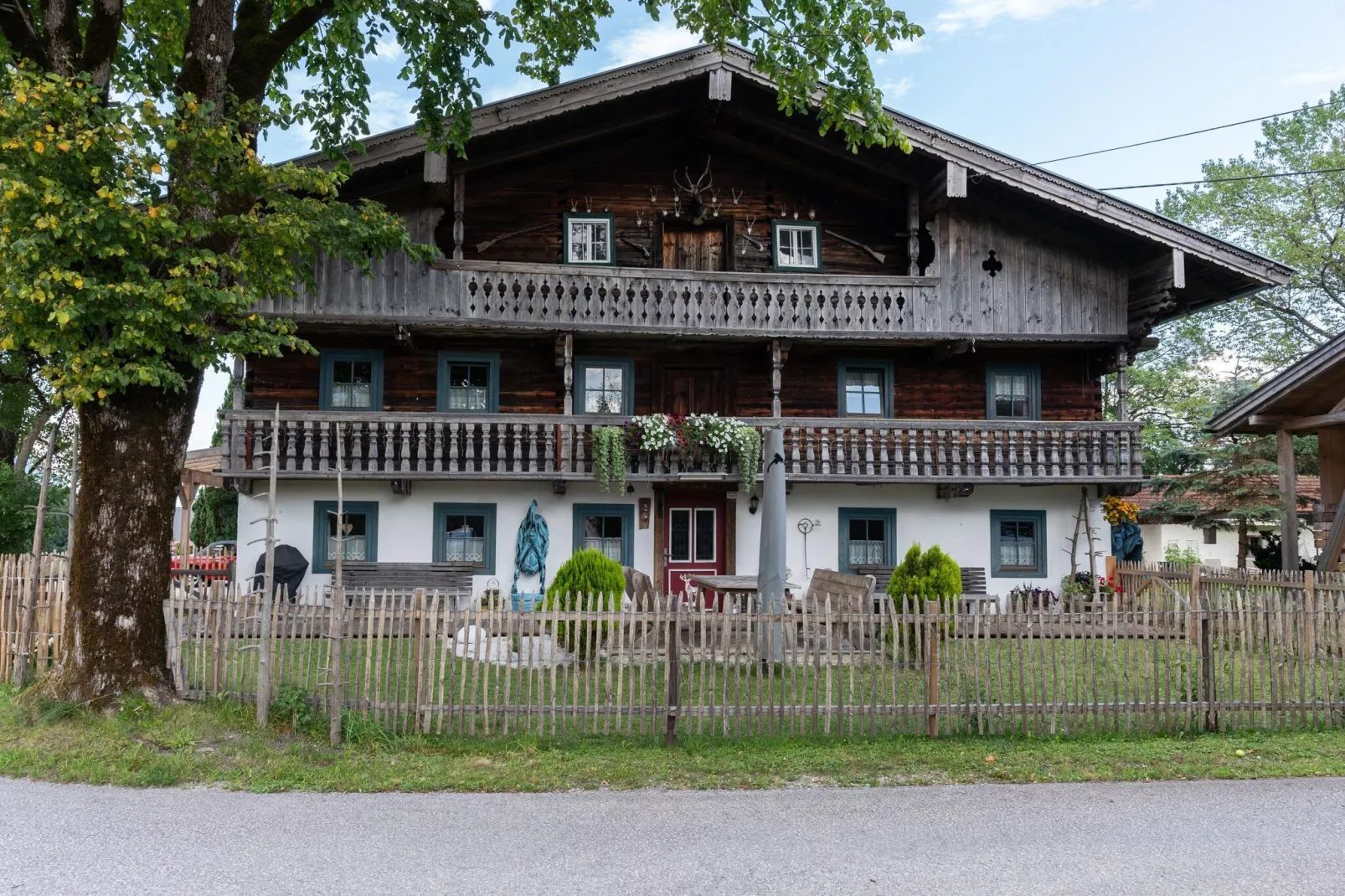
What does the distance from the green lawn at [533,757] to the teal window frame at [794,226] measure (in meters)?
11.8

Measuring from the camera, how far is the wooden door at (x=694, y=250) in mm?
18641

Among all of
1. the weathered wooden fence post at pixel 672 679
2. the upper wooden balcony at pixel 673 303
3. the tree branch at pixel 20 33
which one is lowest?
the weathered wooden fence post at pixel 672 679

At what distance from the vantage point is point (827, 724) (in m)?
8.34

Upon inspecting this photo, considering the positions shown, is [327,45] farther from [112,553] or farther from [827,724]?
[827,724]

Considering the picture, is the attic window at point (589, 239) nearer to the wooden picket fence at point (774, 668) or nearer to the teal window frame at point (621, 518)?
the teal window frame at point (621, 518)

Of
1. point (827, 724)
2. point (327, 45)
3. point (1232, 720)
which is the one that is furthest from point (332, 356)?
point (1232, 720)

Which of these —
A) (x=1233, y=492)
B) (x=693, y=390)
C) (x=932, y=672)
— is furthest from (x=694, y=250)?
(x=1233, y=492)

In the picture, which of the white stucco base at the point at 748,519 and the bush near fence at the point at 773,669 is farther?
the white stucco base at the point at 748,519

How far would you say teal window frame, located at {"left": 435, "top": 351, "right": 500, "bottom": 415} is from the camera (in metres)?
17.9

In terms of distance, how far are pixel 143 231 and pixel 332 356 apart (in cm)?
975

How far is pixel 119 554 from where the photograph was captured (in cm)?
851

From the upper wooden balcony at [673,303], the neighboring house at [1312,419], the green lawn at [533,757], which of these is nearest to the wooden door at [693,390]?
the upper wooden balcony at [673,303]

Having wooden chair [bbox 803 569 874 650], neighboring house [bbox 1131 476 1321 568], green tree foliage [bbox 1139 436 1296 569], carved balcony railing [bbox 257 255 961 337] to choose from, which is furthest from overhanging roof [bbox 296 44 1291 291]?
neighboring house [bbox 1131 476 1321 568]

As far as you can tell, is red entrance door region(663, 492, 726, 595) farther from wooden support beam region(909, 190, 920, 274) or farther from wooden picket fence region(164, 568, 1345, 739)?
wooden picket fence region(164, 568, 1345, 739)
